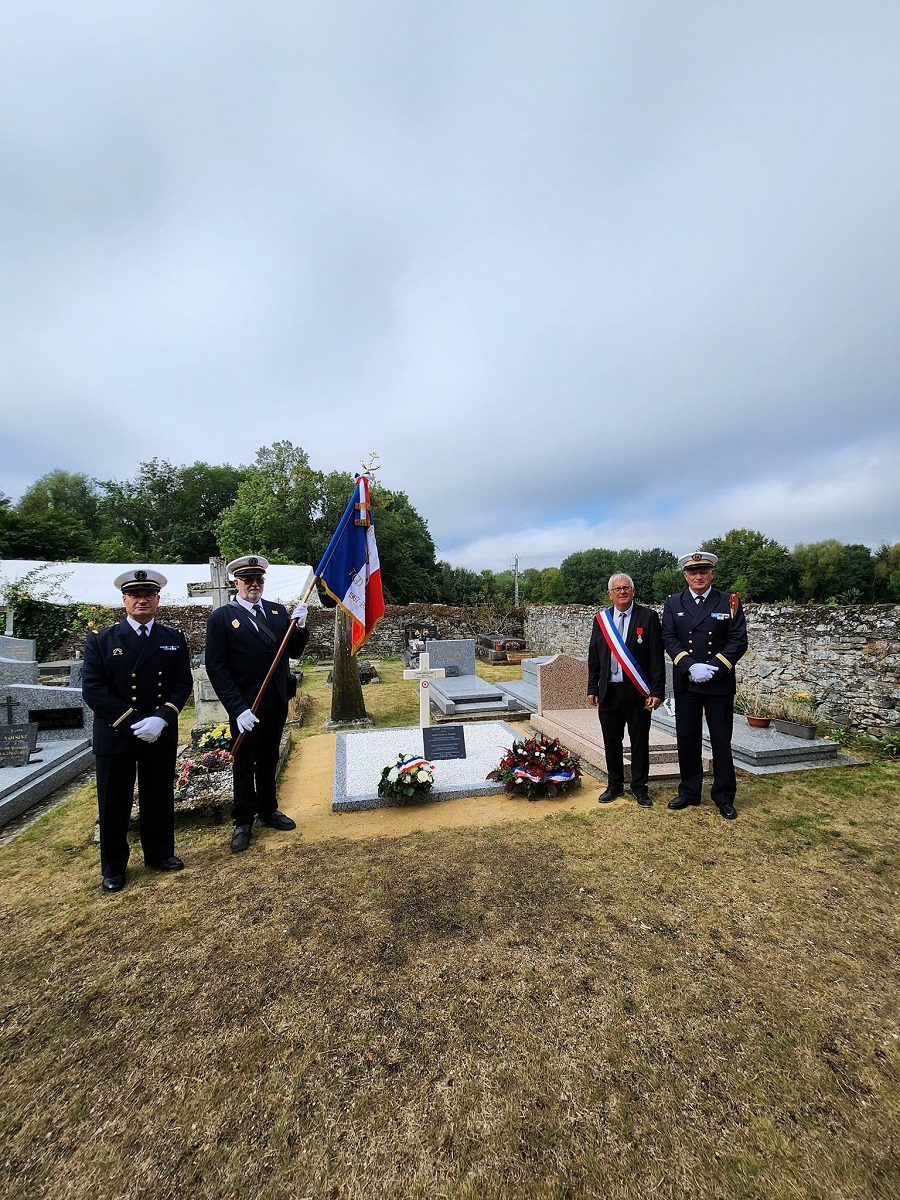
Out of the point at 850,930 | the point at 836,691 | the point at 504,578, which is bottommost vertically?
the point at 850,930

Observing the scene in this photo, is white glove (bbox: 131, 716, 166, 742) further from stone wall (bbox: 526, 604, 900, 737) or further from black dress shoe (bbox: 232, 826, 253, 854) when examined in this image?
stone wall (bbox: 526, 604, 900, 737)

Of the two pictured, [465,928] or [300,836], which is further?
[300,836]

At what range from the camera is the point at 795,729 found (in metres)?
5.93

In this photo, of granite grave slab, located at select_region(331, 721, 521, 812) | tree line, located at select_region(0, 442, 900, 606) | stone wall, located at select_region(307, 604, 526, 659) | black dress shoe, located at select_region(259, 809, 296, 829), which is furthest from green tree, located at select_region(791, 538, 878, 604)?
black dress shoe, located at select_region(259, 809, 296, 829)

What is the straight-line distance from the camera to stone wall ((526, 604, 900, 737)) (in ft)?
20.1

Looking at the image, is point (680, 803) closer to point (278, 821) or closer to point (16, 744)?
point (278, 821)

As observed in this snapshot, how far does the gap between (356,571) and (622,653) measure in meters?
2.71

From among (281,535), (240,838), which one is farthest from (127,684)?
(281,535)

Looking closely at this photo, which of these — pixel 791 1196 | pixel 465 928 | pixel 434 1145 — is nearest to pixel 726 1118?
pixel 791 1196

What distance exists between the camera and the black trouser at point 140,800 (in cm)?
333

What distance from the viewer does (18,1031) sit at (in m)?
2.22

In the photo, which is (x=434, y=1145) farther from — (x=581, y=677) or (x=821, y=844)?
(x=581, y=677)

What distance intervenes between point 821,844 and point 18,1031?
4884 millimetres

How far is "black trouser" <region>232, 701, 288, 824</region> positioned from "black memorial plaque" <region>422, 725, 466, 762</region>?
165 centimetres
